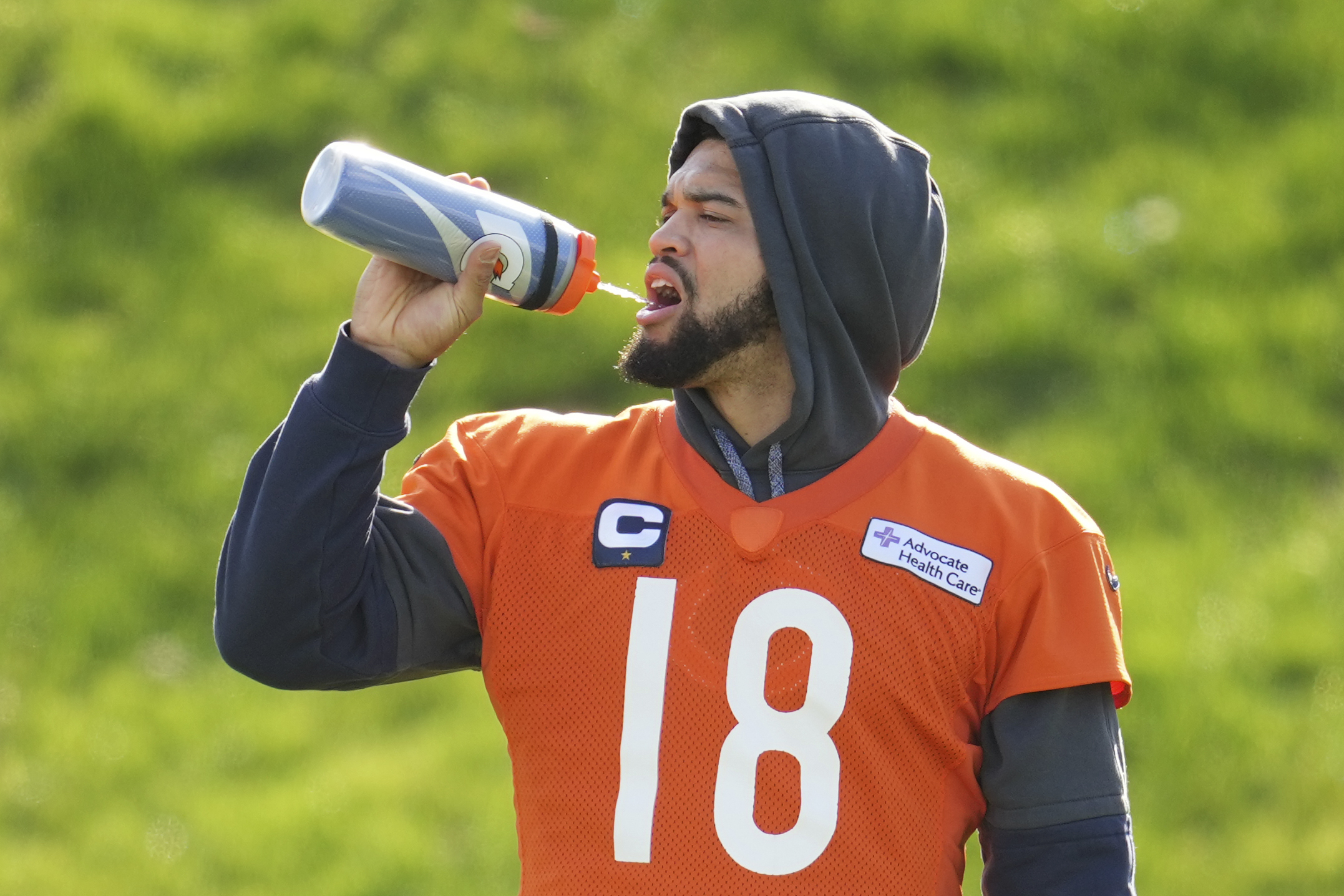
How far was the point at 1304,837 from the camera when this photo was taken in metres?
5.07

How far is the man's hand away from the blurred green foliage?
2651 millimetres

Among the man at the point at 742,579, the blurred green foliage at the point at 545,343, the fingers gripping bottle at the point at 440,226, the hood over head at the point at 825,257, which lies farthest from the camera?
the blurred green foliage at the point at 545,343

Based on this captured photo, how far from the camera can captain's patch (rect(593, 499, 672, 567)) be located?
2.83 m

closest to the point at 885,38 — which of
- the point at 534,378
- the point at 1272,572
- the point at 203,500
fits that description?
the point at 534,378

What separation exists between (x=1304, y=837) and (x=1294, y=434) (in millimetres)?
1629

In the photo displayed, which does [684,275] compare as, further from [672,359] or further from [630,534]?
[630,534]

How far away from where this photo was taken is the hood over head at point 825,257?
114 inches

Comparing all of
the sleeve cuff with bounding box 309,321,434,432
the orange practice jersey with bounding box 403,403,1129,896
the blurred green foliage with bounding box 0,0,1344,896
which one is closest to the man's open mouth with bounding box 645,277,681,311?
the orange practice jersey with bounding box 403,403,1129,896

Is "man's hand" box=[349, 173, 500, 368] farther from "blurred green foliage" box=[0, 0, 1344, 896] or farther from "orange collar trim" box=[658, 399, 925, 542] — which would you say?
"blurred green foliage" box=[0, 0, 1344, 896]

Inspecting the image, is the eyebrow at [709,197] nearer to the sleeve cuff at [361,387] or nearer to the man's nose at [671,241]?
the man's nose at [671,241]

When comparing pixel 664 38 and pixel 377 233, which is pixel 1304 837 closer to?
pixel 377 233

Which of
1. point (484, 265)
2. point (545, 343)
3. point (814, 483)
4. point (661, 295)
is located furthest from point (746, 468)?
point (545, 343)

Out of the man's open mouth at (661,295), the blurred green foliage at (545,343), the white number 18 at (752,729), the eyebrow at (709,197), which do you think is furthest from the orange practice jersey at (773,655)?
the blurred green foliage at (545,343)

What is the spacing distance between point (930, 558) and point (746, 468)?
0.36 m
